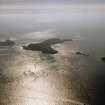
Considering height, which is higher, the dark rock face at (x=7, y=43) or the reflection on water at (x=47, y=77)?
the dark rock face at (x=7, y=43)

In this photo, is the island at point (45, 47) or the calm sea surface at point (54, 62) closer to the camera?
the calm sea surface at point (54, 62)

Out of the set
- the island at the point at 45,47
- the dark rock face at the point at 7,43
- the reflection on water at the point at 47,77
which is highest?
the dark rock face at the point at 7,43

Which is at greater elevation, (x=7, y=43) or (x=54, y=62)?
(x=7, y=43)

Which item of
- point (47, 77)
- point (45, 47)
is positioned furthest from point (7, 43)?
point (47, 77)

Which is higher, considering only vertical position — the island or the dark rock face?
the dark rock face

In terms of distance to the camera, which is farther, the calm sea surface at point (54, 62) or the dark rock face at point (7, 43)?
the dark rock face at point (7, 43)

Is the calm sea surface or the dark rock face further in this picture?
the dark rock face

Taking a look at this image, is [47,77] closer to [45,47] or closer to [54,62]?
[54,62]

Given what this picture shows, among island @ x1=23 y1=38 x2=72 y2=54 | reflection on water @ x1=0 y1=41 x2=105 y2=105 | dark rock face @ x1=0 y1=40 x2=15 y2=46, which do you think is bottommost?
reflection on water @ x1=0 y1=41 x2=105 y2=105
